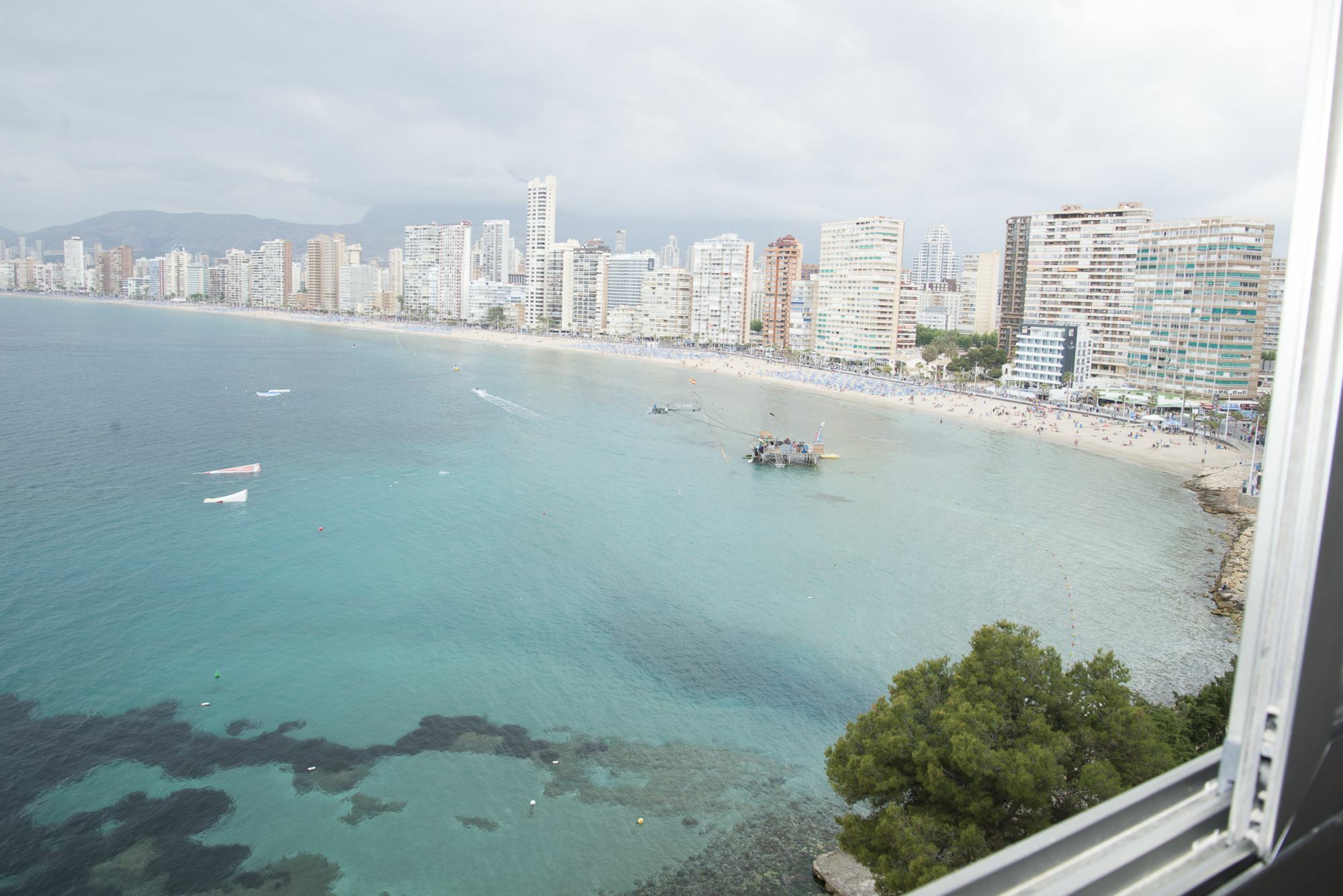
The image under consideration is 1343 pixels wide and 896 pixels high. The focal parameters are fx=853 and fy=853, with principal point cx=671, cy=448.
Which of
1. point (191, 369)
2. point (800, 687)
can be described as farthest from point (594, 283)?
point (800, 687)

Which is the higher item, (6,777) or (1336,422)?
(1336,422)

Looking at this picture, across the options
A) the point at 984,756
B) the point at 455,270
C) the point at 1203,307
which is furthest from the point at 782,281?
the point at 984,756

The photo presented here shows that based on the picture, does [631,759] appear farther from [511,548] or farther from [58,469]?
[58,469]

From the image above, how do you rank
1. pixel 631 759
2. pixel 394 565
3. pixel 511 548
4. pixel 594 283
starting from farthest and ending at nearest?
pixel 594 283
pixel 511 548
pixel 394 565
pixel 631 759

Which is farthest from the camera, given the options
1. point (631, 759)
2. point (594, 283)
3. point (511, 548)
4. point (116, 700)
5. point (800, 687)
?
point (594, 283)

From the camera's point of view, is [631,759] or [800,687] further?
[800,687]

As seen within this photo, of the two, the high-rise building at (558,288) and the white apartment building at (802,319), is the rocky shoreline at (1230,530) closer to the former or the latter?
the white apartment building at (802,319)

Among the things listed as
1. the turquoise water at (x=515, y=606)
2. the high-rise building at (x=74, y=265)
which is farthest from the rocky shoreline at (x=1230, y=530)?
the high-rise building at (x=74, y=265)
